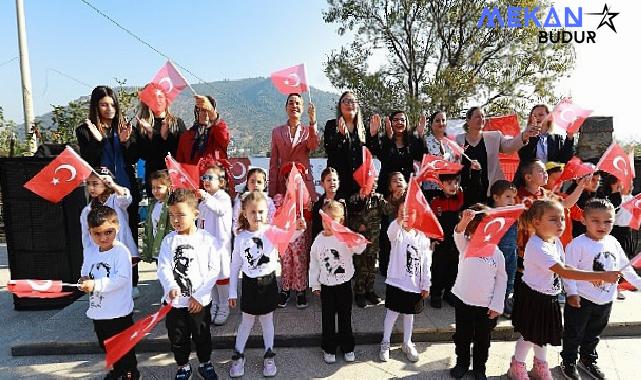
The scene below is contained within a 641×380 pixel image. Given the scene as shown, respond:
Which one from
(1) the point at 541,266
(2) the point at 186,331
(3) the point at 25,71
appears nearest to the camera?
(1) the point at 541,266

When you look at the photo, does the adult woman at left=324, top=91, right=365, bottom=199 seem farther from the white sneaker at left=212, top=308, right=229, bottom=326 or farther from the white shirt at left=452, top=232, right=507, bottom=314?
the white sneaker at left=212, top=308, right=229, bottom=326

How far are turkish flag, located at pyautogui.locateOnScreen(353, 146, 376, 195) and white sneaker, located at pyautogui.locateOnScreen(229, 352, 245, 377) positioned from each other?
183 cm

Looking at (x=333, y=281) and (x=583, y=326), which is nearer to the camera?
(x=583, y=326)

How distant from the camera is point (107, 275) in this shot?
2785 millimetres

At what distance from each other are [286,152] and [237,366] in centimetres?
211

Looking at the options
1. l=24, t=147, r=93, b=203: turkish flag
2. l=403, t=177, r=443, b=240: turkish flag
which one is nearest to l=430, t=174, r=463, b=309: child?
l=403, t=177, r=443, b=240: turkish flag

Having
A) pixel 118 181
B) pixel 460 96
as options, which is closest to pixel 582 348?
pixel 118 181

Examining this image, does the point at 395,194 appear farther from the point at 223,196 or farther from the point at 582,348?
the point at 582,348

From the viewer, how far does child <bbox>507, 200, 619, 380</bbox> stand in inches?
108

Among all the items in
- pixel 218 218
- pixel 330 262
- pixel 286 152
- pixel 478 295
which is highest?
pixel 286 152

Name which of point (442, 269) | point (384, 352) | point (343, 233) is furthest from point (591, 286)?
point (343, 233)

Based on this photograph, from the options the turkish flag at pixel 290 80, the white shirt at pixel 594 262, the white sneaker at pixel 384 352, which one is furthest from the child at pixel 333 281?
the turkish flag at pixel 290 80

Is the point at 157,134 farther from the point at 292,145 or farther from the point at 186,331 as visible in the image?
the point at 186,331

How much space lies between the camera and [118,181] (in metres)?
3.98
